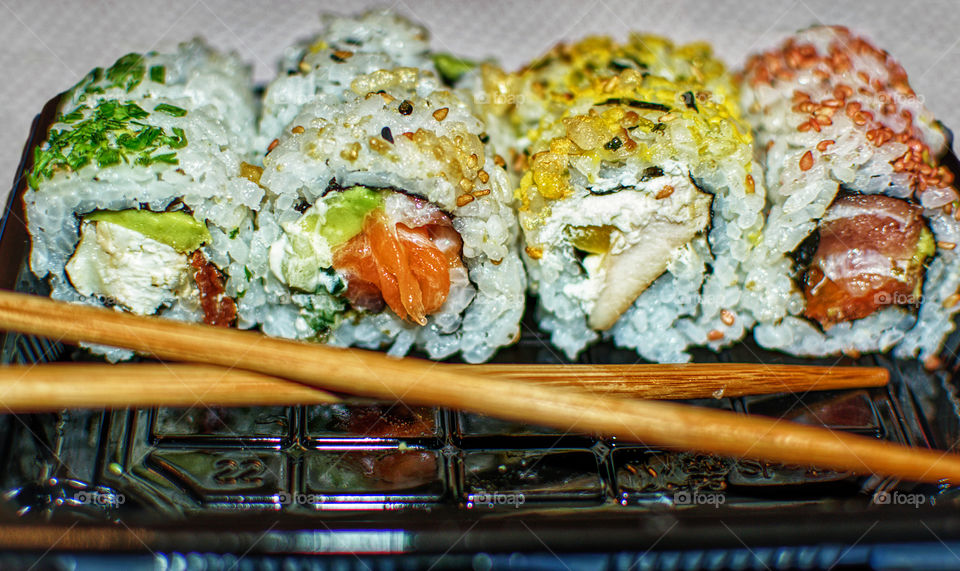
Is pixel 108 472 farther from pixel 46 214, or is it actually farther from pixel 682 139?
pixel 682 139

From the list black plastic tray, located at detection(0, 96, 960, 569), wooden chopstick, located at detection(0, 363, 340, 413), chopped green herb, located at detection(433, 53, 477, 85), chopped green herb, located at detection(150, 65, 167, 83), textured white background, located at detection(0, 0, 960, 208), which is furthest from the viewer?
textured white background, located at detection(0, 0, 960, 208)

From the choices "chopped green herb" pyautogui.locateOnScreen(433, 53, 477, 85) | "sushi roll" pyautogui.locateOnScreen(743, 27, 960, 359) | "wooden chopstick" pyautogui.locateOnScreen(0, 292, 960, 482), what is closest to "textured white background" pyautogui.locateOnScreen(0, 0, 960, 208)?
"chopped green herb" pyautogui.locateOnScreen(433, 53, 477, 85)

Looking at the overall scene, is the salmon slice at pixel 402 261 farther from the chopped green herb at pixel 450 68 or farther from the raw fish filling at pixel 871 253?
the raw fish filling at pixel 871 253

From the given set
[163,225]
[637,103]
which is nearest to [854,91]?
[637,103]

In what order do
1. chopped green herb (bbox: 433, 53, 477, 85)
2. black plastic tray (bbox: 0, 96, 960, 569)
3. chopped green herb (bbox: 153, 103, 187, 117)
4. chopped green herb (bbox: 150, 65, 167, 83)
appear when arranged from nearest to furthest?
1. black plastic tray (bbox: 0, 96, 960, 569)
2. chopped green herb (bbox: 153, 103, 187, 117)
3. chopped green herb (bbox: 150, 65, 167, 83)
4. chopped green herb (bbox: 433, 53, 477, 85)

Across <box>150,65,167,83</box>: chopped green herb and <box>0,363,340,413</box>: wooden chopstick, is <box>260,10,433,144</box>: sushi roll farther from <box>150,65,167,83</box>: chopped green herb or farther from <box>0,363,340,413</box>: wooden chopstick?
<box>0,363,340,413</box>: wooden chopstick

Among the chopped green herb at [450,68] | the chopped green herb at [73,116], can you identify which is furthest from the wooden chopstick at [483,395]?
the chopped green herb at [450,68]

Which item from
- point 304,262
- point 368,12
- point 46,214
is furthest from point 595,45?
point 46,214
